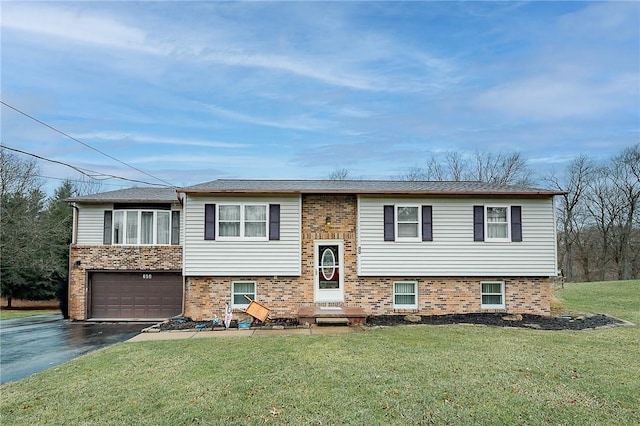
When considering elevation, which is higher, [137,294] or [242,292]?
[242,292]

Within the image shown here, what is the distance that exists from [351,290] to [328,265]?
3.55ft

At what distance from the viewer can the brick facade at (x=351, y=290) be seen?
12617 mm

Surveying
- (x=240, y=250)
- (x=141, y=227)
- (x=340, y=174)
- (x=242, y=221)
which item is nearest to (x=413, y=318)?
(x=240, y=250)

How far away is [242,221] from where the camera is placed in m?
12.7

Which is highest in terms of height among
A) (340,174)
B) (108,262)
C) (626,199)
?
(340,174)

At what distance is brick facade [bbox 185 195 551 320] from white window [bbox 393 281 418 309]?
0.44 ft

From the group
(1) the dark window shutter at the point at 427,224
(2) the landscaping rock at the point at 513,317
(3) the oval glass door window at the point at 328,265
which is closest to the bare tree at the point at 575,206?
(2) the landscaping rock at the point at 513,317

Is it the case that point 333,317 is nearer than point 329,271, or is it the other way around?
point 333,317

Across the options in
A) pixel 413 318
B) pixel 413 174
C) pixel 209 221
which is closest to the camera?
pixel 413 318

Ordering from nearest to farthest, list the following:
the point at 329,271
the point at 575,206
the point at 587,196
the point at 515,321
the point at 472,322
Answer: the point at 472,322 < the point at 515,321 < the point at 329,271 < the point at 587,196 < the point at 575,206

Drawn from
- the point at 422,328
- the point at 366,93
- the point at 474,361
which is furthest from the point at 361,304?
the point at 366,93

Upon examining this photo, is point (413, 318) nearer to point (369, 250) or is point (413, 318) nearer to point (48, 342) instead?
point (369, 250)

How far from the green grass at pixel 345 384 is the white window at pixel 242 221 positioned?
13.7 ft

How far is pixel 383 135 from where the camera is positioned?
3391 centimetres
